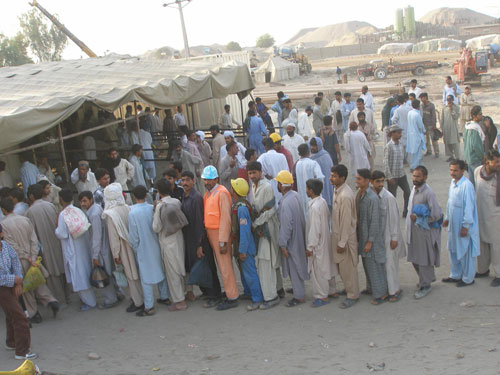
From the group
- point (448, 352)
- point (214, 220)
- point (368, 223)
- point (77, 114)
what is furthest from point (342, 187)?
point (77, 114)

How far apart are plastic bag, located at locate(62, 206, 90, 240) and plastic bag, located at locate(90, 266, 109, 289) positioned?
0.44 meters

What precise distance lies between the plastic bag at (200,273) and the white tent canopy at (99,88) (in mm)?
2802

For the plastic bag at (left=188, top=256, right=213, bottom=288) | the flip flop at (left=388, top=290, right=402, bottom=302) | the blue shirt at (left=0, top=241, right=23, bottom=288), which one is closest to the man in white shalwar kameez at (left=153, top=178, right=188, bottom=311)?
the plastic bag at (left=188, top=256, right=213, bottom=288)

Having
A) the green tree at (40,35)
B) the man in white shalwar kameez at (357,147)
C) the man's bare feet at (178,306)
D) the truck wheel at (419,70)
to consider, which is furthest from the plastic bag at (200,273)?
the green tree at (40,35)

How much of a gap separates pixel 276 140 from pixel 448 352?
4597 millimetres

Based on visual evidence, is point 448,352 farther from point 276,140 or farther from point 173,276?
point 276,140

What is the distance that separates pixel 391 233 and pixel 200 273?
6.79ft

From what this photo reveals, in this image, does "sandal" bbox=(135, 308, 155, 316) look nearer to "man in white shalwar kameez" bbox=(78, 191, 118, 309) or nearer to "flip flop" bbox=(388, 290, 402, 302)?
"man in white shalwar kameez" bbox=(78, 191, 118, 309)

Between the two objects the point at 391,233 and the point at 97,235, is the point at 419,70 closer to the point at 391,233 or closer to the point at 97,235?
the point at 391,233

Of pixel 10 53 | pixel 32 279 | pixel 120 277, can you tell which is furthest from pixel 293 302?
pixel 10 53

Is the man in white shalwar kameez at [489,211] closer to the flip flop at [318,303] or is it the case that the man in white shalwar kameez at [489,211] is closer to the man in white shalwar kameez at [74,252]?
the flip flop at [318,303]

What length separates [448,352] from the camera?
4566 millimetres

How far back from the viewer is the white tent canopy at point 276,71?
3794 centimetres

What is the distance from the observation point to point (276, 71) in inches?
1492
